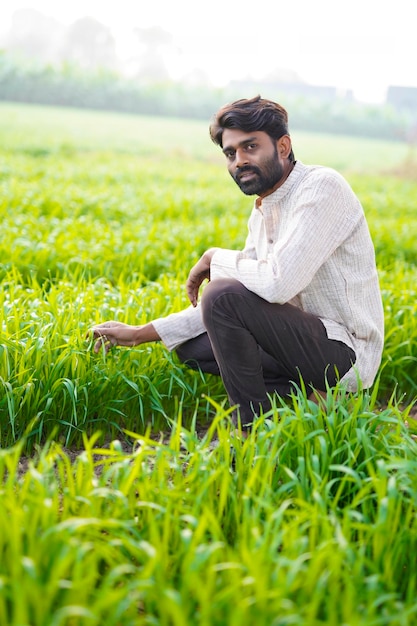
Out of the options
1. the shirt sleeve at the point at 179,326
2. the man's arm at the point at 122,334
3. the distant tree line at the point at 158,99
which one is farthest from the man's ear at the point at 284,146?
the distant tree line at the point at 158,99

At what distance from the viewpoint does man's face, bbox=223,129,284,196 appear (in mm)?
2438

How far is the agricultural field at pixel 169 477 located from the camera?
1.41 metres

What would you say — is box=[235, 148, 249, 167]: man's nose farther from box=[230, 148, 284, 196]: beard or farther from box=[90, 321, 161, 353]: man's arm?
box=[90, 321, 161, 353]: man's arm

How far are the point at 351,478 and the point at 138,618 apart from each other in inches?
26.7

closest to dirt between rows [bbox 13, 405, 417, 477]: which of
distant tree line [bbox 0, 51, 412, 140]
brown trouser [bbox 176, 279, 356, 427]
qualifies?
brown trouser [bbox 176, 279, 356, 427]

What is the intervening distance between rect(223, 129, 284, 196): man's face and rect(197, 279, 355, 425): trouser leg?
14.9 inches

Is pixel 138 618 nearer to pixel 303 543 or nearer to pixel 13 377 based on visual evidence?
pixel 303 543

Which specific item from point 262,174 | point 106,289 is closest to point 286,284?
point 262,174

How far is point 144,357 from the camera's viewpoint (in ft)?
9.61

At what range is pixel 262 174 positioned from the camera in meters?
2.45

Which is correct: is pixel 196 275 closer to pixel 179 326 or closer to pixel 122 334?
pixel 179 326

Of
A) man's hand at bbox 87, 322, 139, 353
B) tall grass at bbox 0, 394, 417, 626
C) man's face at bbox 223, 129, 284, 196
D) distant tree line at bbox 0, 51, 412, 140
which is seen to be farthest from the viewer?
distant tree line at bbox 0, 51, 412, 140

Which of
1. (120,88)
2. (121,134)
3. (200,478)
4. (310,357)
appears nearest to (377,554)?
(200,478)

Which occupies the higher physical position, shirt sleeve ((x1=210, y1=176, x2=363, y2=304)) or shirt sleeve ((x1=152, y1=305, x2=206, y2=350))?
shirt sleeve ((x1=210, y1=176, x2=363, y2=304))
